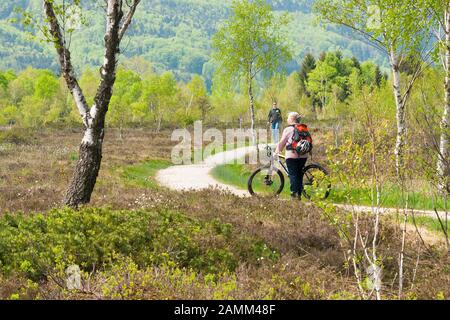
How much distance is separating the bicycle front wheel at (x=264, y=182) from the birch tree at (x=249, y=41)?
38.7 feet

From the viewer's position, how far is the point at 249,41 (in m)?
27.2

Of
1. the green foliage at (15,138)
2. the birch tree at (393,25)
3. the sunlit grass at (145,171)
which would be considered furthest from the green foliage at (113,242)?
the green foliage at (15,138)

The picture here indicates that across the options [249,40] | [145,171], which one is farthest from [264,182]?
[249,40]

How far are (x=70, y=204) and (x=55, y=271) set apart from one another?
4.26 meters

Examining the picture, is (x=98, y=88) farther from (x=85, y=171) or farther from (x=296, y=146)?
(x=296, y=146)

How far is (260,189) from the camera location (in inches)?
603

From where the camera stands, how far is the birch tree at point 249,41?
89.0 ft

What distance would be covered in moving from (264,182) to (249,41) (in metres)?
13.9

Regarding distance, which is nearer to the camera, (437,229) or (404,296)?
(404,296)

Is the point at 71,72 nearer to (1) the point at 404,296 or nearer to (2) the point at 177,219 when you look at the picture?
(2) the point at 177,219

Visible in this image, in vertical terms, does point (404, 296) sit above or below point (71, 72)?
below

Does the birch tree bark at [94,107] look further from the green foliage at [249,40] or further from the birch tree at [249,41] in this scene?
the green foliage at [249,40]

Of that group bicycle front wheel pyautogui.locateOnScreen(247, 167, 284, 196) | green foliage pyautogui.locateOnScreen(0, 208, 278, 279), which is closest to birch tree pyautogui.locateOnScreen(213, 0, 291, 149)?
bicycle front wheel pyautogui.locateOnScreen(247, 167, 284, 196)
